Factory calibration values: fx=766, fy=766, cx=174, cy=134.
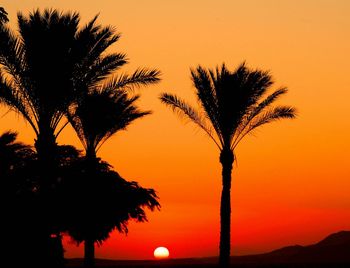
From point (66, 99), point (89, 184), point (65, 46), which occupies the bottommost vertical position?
point (89, 184)

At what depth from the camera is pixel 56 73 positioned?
26188mm

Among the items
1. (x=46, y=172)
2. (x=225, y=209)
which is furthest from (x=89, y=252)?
(x=46, y=172)

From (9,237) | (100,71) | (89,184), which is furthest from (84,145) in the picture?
(9,237)

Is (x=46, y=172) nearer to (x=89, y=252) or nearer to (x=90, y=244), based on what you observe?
(x=90, y=244)

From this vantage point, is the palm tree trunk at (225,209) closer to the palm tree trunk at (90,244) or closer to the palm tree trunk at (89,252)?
the palm tree trunk at (90,244)

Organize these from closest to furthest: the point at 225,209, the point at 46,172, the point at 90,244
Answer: the point at 46,172, the point at 225,209, the point at 90,244

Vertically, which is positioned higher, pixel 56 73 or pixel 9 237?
pixel 56 73

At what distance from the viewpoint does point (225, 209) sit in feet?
104

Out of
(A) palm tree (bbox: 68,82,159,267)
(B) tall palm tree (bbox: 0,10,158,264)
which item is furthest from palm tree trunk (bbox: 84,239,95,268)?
(B) tall palm tree (bbox: 0,10,158,264)

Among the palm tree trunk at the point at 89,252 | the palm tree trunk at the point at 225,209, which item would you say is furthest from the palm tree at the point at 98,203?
the palm tree trunk at the point at 225,209

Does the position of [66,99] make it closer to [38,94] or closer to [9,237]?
[38,94]

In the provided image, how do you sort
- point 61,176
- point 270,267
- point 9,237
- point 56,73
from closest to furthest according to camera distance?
1. point 9,237
2. point 56,73
3. point 61,176
4. point 270,267

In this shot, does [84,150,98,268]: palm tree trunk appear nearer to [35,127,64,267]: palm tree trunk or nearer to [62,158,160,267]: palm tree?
[62,158,160,267]: palm tree

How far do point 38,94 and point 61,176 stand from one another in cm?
606
